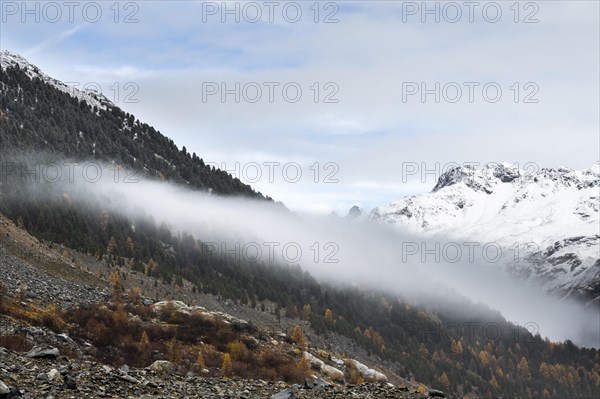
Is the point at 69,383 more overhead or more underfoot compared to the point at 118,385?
more overhead

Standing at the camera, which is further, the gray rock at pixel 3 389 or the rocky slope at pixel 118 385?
the rocky slope at pixel 118 385

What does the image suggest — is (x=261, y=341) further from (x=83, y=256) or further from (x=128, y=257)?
(x=128, y=257)

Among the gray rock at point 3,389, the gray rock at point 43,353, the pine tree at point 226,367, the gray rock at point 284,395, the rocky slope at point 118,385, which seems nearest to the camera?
the gray rock at point 3,389

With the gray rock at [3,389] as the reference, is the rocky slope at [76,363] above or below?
below

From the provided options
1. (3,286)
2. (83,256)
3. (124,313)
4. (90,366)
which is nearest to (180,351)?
(124,313)

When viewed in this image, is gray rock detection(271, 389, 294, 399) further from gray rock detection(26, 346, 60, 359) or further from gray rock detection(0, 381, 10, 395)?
gray rock detection(0, 381, 10, 395)

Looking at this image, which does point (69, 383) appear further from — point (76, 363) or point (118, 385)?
point (76, 363)

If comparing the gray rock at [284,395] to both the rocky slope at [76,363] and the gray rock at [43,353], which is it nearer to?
the rocky slope at [76,363]

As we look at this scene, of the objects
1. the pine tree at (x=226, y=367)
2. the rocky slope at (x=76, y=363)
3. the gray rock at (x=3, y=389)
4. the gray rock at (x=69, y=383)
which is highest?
the gray rock at (x=3, y=389)

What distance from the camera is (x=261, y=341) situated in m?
85.9

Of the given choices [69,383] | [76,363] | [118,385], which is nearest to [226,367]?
[76,363]

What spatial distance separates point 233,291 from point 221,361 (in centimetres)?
13252

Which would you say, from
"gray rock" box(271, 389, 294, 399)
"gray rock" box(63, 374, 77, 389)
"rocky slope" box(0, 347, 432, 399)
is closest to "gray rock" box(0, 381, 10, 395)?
"rocky slope" box(0, 347, 432, 399)

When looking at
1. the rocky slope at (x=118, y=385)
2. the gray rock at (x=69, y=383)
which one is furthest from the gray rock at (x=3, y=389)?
the gray rock at (x=69, y=383)
